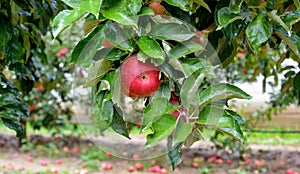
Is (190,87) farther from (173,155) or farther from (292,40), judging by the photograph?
(292,40)

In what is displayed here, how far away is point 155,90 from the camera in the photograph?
65 centimetres

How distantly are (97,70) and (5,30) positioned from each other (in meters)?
0.63

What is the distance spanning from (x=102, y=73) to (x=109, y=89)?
0.03m

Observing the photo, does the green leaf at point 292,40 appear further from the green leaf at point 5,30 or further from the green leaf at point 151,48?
the green leaf at point 5,30

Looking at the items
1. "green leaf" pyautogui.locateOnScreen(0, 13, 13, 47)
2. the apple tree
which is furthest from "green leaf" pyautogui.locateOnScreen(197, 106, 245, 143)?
"green leaf" pyautogui.locateOnScreen(0, 13, 13, 47)

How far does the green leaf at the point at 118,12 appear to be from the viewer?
57 centimetres

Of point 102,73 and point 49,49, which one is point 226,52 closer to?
point 102,73

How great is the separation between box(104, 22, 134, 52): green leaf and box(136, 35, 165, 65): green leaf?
13 millimetres

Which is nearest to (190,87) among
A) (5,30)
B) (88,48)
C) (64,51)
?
(88,48)

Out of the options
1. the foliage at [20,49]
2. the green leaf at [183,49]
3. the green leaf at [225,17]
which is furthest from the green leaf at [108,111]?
the foliage at [20,49]

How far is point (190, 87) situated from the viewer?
0.60 metres

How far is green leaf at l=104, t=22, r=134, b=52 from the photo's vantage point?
592 mm

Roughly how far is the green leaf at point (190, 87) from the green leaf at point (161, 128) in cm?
3

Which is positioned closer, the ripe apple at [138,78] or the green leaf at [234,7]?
the ripe apple at [138,78]
